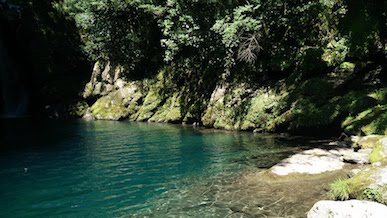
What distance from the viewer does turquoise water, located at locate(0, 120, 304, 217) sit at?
9961 millimetres

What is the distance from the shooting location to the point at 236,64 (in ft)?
84.4

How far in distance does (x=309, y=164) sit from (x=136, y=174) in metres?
6.08

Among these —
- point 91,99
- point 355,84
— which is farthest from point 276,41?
point 91,99

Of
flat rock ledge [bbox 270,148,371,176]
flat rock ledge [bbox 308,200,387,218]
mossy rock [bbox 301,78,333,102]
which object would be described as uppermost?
mossy rock [bbox 301,78,333,102]

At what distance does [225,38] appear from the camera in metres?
21.6

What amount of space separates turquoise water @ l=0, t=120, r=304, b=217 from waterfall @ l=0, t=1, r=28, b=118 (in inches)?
835

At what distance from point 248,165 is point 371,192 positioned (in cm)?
581

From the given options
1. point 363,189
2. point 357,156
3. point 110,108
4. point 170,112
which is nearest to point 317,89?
point 357,156

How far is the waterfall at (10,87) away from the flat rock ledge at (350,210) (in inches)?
1607

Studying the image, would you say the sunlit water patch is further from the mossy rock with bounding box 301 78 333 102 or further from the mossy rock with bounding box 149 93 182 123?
the mossy rock with bounding box 149 93 182 123

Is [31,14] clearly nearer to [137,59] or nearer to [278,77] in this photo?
[137,59]

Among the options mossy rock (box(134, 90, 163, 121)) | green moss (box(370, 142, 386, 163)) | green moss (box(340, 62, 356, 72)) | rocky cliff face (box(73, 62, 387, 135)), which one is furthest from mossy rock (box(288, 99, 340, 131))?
mossy rock (box(134, 90, 163, 121))

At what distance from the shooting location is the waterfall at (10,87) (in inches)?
1635

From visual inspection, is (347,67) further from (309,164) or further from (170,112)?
(170,112)
